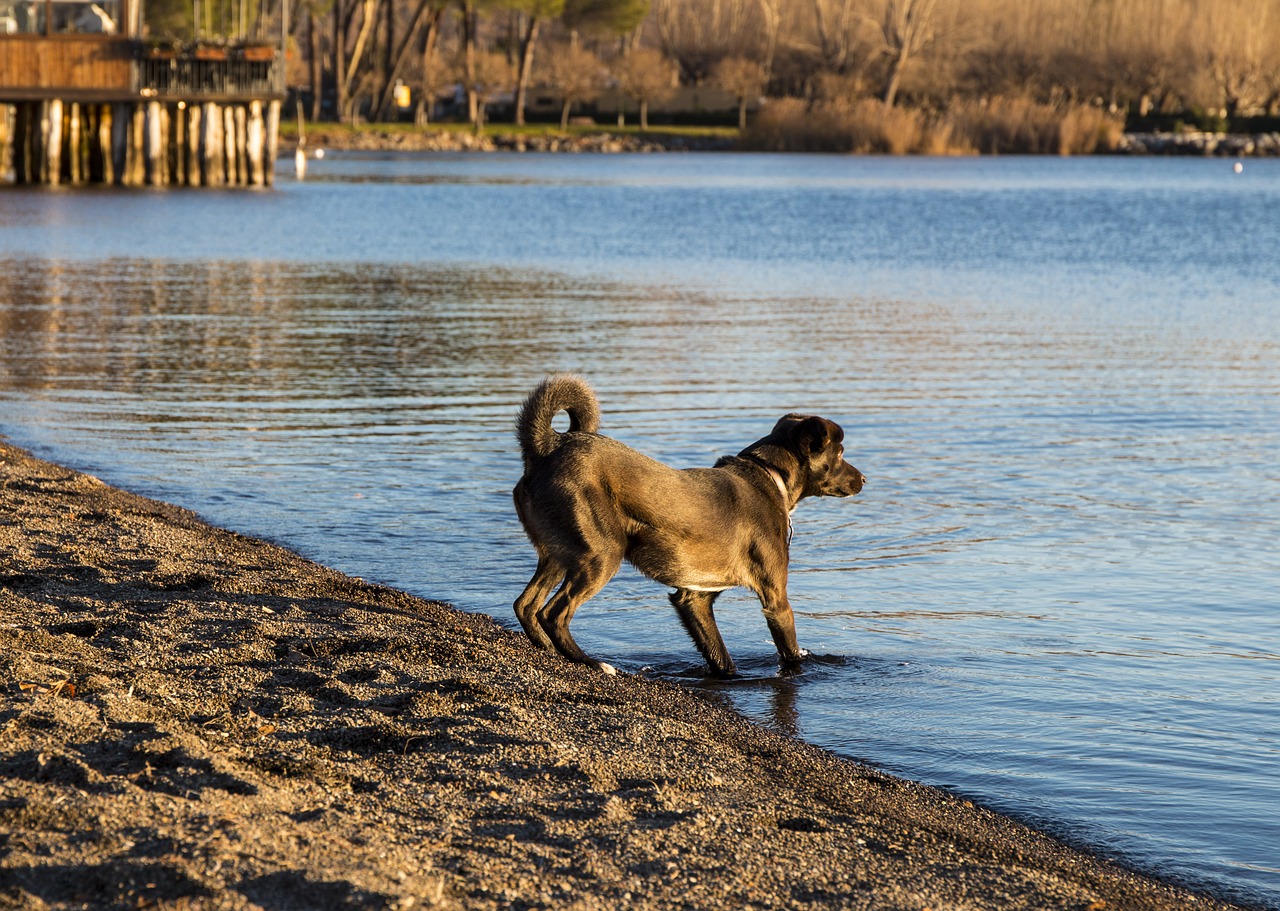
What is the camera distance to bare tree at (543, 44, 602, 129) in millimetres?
113000

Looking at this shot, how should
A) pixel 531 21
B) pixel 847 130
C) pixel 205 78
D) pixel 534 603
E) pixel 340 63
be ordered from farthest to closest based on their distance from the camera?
pixel 531 21
pixel 340 63
pixel 847 130
pixel 205 78
pixel 534 603

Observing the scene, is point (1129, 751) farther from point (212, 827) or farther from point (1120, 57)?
point (1120, 57)

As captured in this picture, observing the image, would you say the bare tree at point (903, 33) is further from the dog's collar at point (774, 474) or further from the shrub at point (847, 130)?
the dog's collar at point (774, 474)

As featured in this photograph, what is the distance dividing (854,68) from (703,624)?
111195mm

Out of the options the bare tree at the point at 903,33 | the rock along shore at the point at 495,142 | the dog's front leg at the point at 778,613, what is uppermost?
the bare tree at the point at 903,33

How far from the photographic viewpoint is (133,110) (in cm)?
4712

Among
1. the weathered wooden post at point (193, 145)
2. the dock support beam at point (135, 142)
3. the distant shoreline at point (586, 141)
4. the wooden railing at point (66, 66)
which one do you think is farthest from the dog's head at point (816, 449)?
the distant shoreline at point (586, 141)

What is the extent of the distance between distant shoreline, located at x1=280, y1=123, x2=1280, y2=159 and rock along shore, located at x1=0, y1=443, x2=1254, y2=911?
89.1 m

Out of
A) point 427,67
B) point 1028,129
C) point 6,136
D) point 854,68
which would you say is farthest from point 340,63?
point 6,136

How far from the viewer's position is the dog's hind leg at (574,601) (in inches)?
277

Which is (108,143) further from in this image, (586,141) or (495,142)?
(586,141)

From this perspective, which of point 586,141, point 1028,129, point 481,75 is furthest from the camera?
point 481,75

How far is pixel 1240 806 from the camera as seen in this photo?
6.13 m

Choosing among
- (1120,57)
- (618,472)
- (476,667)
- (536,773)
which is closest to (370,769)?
(536,773)
